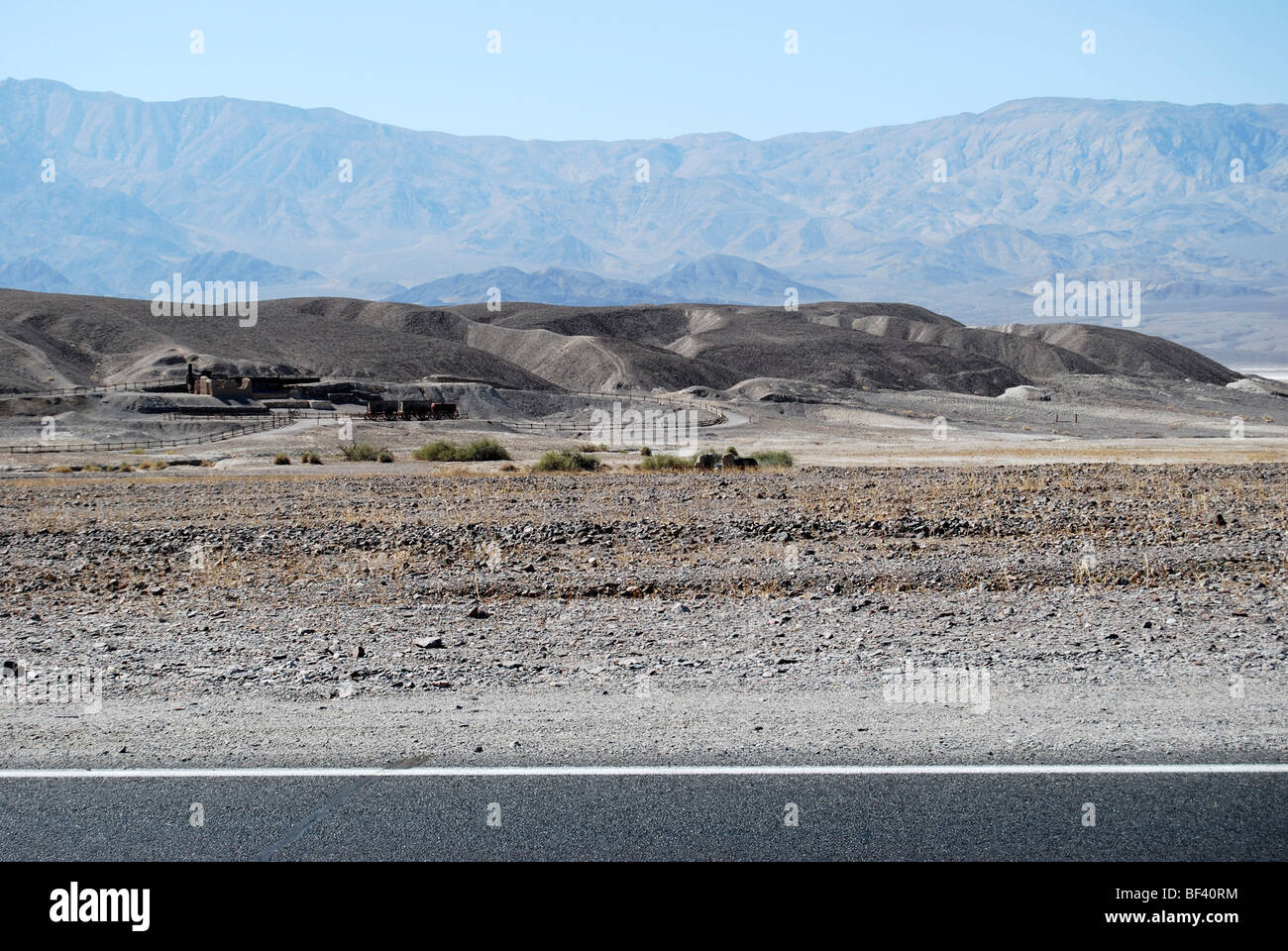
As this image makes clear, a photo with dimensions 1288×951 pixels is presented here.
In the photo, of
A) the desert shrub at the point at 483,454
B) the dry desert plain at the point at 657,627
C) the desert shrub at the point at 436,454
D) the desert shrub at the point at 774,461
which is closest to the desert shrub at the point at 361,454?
the desert shrub at the point at 436,454

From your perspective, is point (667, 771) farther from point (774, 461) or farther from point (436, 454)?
point (436, 454)

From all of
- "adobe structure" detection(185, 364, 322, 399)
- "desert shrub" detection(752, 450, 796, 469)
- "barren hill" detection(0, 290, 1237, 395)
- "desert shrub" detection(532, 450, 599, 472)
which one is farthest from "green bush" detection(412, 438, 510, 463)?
"barren hill" detection(0, 290, 1237, 395)

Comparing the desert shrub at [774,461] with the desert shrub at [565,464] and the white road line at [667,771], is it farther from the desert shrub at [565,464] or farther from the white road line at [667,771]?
the white road line at [667,771]

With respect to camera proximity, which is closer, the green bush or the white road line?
the white road line

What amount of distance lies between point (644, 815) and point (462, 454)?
1699 inches

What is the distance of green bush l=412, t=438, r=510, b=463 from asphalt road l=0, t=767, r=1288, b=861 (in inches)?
1629

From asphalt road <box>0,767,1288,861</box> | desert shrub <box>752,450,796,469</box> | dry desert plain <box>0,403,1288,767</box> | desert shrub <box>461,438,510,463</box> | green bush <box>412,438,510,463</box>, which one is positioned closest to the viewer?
asphalt road <box>0,767,1288,861</box>

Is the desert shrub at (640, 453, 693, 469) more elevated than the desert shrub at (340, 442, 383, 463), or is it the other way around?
the desert shrub at (340, 442, 383, 463)

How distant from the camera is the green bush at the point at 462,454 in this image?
155 ft

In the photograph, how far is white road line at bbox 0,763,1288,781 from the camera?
6.02 meters

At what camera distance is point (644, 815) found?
217 inches

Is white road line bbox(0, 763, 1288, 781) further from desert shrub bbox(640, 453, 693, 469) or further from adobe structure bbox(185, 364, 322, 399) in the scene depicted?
adobe structure bbox(185, 364, 322, 399)
